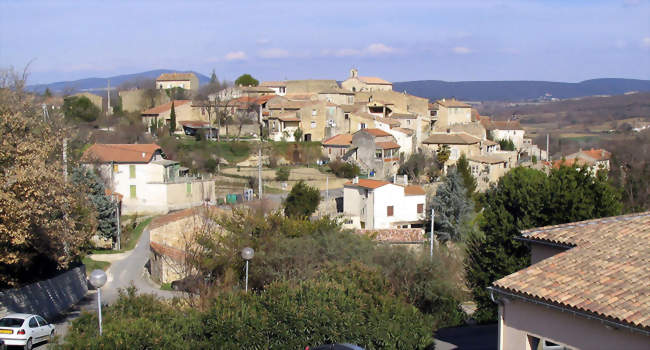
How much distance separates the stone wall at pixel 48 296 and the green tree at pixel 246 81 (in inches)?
2264

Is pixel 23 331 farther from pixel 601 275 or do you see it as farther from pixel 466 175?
pixel 466 175

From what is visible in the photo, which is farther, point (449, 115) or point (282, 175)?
point (449, 115)

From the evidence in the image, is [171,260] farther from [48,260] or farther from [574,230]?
[574,230]

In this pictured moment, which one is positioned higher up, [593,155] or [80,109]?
[80,109]

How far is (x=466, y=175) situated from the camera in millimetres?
45594

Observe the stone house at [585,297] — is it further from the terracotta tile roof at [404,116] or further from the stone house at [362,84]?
the stone house at [362,84]

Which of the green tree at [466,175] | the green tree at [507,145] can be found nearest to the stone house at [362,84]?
the green tree at [507,145]

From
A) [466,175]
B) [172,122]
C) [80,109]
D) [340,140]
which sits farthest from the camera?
[80,109]

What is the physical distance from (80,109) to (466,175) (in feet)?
117

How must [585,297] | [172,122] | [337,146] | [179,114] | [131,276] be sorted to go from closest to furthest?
[585,297] → [131,276] → [337,146] → [172,122] → [179,114]

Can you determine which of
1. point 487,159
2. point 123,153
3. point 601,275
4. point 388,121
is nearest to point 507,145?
point 487,159

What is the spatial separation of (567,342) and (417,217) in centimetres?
2964

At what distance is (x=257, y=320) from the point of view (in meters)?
10.3

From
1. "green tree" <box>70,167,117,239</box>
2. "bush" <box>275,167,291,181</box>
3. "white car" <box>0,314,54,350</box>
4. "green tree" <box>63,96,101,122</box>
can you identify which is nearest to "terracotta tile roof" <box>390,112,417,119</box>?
"bush" <box>275,167,291,181</box>
